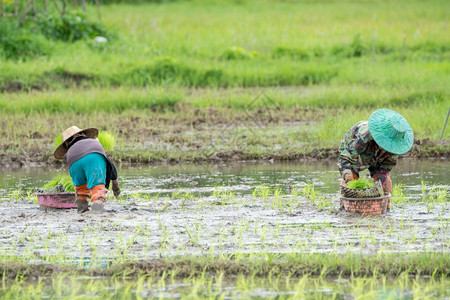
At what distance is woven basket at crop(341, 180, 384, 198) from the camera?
20.1 ft

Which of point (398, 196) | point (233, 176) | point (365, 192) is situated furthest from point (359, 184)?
point (233, 176)

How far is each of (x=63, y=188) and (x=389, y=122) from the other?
3.19 m

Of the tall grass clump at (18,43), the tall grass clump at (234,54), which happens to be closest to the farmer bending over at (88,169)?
the tall grass clump at (18,43)

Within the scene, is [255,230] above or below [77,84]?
below

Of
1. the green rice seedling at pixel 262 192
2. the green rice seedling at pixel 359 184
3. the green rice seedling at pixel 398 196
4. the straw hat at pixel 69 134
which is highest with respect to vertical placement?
the straw hat at pixel 69 134

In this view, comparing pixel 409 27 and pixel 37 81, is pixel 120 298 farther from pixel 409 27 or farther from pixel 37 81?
pixel 409 27

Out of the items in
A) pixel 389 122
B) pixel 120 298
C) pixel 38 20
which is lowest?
pixel 120 298

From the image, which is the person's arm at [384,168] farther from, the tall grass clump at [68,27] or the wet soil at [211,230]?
the tall grass clump at [68,27]

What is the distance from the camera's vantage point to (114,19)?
2227 cm

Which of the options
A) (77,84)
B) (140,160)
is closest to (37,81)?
(77,84)

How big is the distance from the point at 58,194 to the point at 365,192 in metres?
2.82

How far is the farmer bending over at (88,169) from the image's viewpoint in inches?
260

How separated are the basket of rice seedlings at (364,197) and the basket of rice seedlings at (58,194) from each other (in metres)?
2.57

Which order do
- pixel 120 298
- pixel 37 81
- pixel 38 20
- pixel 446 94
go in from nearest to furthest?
pixel 120 298 < pixel 446 94 < pixel 37 81 < pixel 38 20
